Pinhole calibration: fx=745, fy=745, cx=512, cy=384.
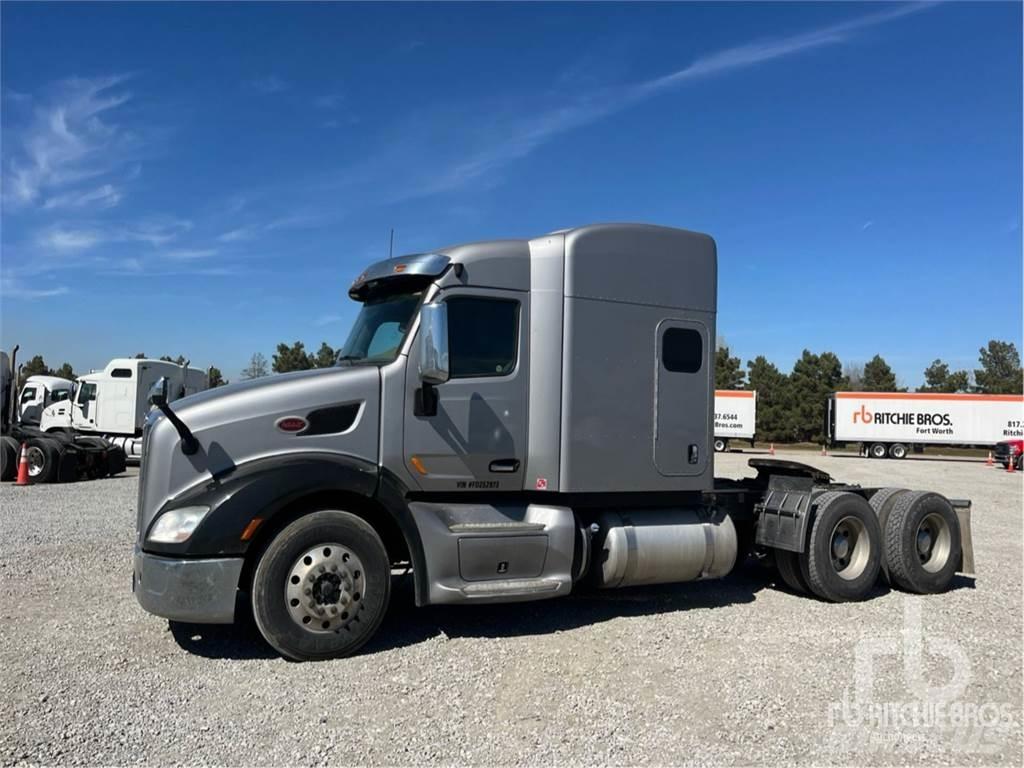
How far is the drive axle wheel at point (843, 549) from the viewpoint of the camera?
285 inches

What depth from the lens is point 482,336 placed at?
6168mm

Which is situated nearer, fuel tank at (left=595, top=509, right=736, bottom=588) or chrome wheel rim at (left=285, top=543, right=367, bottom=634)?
chrome wheel rim at (left=285, top=543, right=367, bottom=634)

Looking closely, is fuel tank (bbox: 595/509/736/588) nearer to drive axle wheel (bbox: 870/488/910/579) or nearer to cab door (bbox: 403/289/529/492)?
cab door (bbox: 403/289/529/492)

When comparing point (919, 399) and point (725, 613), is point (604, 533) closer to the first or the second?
point (725, 613)

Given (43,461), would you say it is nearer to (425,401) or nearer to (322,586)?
(322,586)

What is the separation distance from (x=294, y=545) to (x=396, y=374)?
1475 millimetres

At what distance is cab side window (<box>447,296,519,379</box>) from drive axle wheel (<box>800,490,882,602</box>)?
11.7 ft

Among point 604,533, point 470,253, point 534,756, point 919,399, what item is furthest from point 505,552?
point 919,399

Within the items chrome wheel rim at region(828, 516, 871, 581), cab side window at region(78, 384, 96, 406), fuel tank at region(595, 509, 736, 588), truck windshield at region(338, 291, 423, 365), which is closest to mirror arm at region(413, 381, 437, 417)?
truck windshield at region(338, 291, 423, 365)

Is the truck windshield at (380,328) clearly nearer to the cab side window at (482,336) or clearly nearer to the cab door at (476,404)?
the cab door at (476,404)

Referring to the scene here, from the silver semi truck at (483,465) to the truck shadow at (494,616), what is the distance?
40cm

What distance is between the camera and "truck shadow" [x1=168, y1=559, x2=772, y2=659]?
5.75 metres

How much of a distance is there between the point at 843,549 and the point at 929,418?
41.0 meters

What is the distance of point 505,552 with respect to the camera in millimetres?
5906
